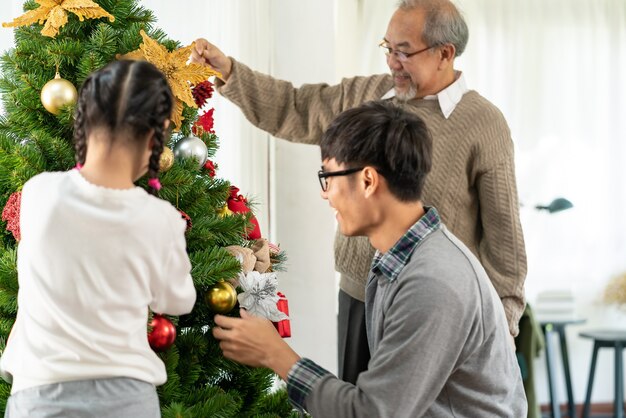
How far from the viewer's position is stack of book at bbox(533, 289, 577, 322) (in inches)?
185

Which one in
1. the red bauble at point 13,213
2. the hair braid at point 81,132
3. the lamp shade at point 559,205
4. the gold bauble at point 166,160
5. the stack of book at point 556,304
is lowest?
the stack of book at point 556,304

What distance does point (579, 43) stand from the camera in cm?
491

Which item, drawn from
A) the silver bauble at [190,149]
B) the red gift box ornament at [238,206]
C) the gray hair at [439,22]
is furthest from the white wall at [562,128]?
the silver bauble at [190,149]

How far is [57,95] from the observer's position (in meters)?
1.47

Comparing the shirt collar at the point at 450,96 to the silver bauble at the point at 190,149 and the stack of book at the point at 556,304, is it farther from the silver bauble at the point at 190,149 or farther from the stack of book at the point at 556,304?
the stack of book at the point at 556,304

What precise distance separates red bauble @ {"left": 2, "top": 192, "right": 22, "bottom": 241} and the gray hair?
1.21 metres

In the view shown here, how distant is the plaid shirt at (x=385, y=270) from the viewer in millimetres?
1542

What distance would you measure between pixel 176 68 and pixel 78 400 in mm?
662

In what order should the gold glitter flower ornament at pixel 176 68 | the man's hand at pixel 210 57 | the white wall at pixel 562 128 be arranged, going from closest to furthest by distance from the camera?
the gold glitter flower ornament at pixel 176 68, the man's hand at pixel 210 57, the white wall at pixel 562 128

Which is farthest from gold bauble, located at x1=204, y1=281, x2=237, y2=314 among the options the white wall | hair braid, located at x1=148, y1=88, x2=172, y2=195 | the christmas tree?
the white wall

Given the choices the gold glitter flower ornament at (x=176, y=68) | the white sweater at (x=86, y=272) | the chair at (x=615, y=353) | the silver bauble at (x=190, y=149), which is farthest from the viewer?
the chair at (x=615, y=353)

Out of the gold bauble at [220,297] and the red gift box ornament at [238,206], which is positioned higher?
the red gift box ornament at [238,206]

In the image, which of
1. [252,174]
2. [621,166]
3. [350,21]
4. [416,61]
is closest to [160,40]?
[416,61]

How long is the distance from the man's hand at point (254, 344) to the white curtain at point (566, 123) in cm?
341
